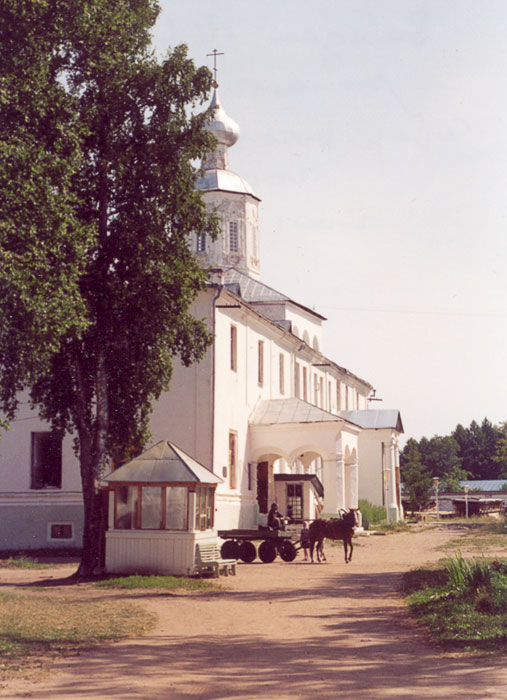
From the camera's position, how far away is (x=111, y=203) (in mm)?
21031

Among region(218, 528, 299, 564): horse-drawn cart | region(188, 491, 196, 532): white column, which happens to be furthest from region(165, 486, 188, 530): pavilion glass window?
region(218, 528, 299, 564): horse-drawn cart

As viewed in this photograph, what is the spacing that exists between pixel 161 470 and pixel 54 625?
749cm

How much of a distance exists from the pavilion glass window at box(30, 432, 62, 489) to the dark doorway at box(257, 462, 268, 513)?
→ 904 centimetres

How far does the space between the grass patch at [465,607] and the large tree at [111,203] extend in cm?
855

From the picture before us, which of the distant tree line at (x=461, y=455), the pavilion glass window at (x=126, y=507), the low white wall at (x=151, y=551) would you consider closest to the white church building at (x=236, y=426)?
the pavilion glass window at (x=126, y=507)

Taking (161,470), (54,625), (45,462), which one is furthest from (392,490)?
(54,625)

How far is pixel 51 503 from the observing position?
30.7 m

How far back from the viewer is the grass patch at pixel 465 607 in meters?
10.2

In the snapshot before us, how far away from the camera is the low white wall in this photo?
19.0 metres

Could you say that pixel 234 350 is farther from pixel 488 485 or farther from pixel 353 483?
pixel 488 485

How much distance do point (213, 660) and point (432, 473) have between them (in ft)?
381

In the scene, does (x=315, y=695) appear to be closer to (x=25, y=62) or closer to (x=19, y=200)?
(x=19, y=200)

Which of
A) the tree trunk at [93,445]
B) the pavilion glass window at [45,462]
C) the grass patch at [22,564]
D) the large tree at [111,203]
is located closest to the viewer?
the large tree at [111,203]

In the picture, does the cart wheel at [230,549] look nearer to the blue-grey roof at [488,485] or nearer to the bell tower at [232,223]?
the bell tower at [232,223]
